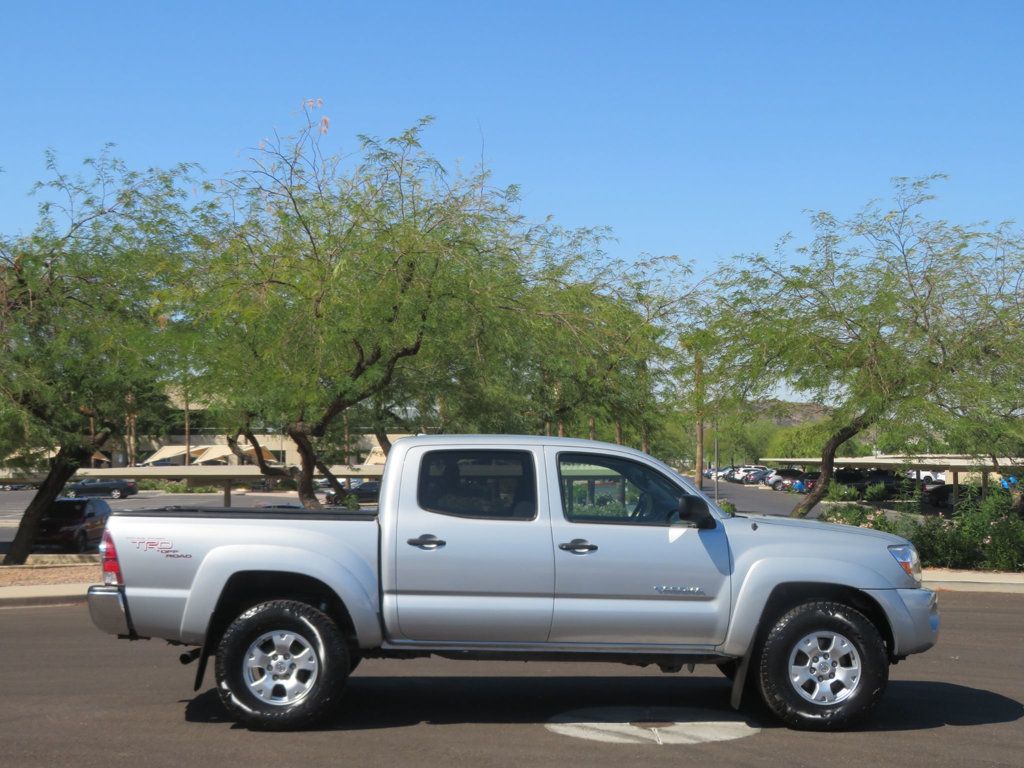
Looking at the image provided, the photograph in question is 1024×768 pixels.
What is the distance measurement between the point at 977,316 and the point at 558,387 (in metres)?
8.33

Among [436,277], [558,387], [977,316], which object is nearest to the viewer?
[436,277]

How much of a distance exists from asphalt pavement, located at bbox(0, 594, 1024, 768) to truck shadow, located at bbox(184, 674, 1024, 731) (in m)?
0.02

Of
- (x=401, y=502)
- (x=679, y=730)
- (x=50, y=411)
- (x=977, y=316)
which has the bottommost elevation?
(x=679, y=730)

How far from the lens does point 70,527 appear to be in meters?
27.4

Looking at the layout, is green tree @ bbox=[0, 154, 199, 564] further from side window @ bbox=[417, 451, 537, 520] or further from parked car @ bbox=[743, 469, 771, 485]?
parked car @ bbox=[743, 469, 771, 485]

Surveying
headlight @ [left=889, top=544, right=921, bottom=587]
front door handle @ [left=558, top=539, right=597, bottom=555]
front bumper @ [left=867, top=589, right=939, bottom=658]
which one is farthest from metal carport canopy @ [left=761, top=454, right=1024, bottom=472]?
front door handle @ [left=558, top=539, right=597, bottom=555]

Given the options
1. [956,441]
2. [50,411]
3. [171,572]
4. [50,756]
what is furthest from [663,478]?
[50,411]

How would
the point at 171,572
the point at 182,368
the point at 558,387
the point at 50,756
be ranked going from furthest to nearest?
the point at 558,387, the point at 182,368, the point at 171,572, the point at 50,756

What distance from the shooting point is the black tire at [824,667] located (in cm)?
743

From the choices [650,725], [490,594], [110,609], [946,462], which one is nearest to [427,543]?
[490,594]

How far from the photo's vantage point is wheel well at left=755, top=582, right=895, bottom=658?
762cm

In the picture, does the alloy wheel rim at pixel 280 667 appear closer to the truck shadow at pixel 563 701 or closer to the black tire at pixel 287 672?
the black tire at pixel 287 672

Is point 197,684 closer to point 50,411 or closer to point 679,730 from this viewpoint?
point 679,730

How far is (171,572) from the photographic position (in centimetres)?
741
